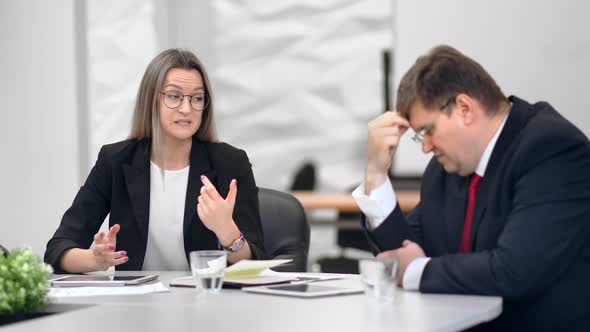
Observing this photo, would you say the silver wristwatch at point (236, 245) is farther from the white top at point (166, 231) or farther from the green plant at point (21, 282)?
the green plant at point (21, 282)

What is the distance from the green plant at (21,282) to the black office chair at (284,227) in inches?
47.0

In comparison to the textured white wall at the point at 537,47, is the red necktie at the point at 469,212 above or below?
below

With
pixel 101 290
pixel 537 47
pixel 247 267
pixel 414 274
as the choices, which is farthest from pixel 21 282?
pixel 537 47

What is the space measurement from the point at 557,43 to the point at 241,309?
3.95 meters

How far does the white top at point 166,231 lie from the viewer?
3.03 metres

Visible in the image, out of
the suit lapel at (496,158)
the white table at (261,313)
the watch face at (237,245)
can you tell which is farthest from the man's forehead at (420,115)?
the watch face at (237,245)

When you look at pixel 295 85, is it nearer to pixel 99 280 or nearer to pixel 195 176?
pixel 195 176

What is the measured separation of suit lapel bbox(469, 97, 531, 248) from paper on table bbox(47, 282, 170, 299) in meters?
0.84

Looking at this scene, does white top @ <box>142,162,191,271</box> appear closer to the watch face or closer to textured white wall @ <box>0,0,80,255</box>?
the watch face

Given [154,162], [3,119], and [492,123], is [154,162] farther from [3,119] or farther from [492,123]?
[3,119]

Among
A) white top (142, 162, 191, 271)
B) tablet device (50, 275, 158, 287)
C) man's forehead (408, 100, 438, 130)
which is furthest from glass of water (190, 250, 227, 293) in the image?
white top (142, 162, 191, 271)

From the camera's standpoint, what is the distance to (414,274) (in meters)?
2.17

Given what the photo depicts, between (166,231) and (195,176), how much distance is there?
22 cm

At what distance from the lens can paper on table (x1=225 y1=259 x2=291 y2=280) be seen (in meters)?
2.31
